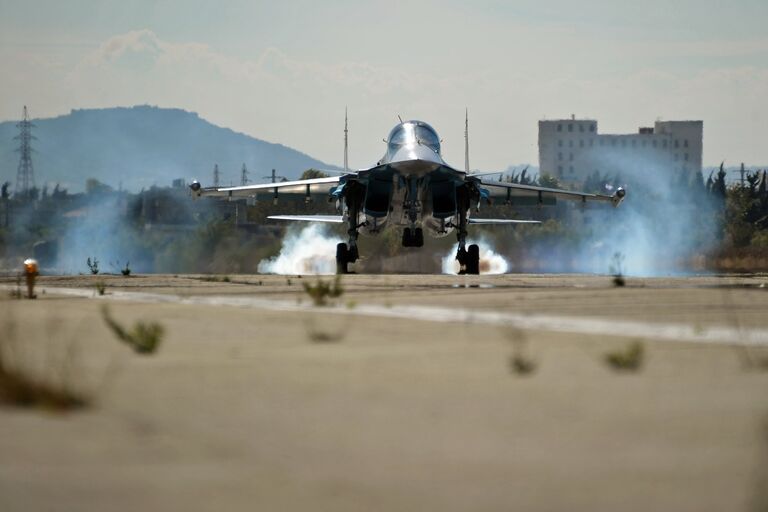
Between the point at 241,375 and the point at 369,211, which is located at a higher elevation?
the point at 369,211

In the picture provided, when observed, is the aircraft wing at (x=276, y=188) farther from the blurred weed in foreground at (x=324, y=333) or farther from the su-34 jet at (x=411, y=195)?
the blurred weed in foreground at (x=324, y=333)

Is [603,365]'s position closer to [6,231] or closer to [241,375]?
[241,375]

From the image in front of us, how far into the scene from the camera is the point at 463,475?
4496 millimetres

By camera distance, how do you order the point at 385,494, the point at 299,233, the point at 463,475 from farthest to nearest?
the point at 299,233 → the point at 463,475 → the point at 385,494

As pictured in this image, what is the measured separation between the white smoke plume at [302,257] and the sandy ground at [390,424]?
33665 mm

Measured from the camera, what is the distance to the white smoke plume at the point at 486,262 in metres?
47.5

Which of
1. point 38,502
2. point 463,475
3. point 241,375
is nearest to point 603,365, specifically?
point 241,375

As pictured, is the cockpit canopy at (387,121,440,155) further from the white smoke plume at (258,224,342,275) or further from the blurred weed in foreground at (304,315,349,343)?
the blurred weed in foreground at (304,315,349,343)

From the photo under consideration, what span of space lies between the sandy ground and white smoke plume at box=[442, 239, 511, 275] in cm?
3669

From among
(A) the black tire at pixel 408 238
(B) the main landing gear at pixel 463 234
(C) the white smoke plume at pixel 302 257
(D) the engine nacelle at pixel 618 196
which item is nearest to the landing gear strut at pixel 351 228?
(A) the black tire at pixel 408 238

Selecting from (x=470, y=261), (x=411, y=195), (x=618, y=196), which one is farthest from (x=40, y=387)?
(x=618, y=196)

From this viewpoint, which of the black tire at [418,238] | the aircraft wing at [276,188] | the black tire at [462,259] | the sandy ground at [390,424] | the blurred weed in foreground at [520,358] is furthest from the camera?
the aircraft wing at [276,188]

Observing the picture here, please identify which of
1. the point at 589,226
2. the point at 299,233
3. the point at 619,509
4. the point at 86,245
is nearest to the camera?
the point at 619,509

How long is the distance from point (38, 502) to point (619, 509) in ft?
5.76
